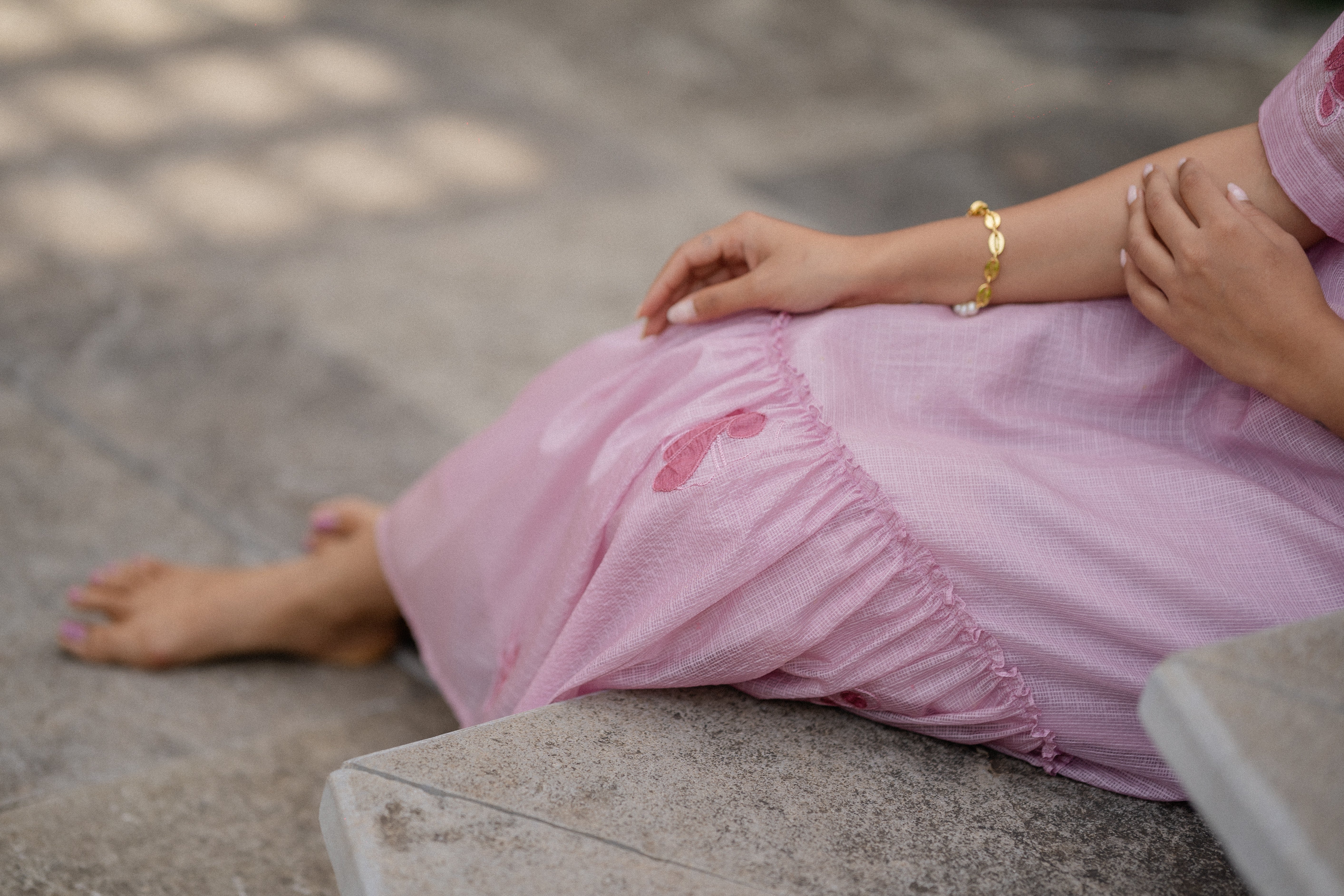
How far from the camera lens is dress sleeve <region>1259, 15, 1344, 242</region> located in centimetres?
90

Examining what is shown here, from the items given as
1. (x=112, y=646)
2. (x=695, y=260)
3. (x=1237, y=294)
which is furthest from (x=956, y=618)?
(x=112, y=646)

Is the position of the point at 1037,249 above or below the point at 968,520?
above

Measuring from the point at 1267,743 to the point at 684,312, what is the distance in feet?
2.10

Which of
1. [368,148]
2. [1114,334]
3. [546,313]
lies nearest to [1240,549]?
[1114,334]

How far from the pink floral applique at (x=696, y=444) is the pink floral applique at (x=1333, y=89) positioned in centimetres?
50

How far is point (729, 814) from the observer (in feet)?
2.83

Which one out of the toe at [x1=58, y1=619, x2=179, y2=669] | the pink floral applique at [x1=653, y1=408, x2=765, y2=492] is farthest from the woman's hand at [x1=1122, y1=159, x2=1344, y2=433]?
the toe at [x1=58, y1=619, x2=179, y2=669]

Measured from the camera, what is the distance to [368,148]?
252cm

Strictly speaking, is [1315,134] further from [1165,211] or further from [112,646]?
[112,646]

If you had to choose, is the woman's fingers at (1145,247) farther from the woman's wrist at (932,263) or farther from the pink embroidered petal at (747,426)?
the pink embroidered petal at (747,426)

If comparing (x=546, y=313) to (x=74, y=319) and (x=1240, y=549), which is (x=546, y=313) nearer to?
(x=74, y=319)

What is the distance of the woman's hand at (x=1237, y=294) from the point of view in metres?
0.86

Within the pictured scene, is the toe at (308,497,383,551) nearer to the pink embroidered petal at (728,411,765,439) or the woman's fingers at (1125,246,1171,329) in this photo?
the pink embroidered petal at (728,411,765,439)

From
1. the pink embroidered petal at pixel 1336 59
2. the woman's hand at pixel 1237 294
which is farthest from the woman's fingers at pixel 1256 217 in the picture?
the pink embroidered petal at pixel 1336 59
